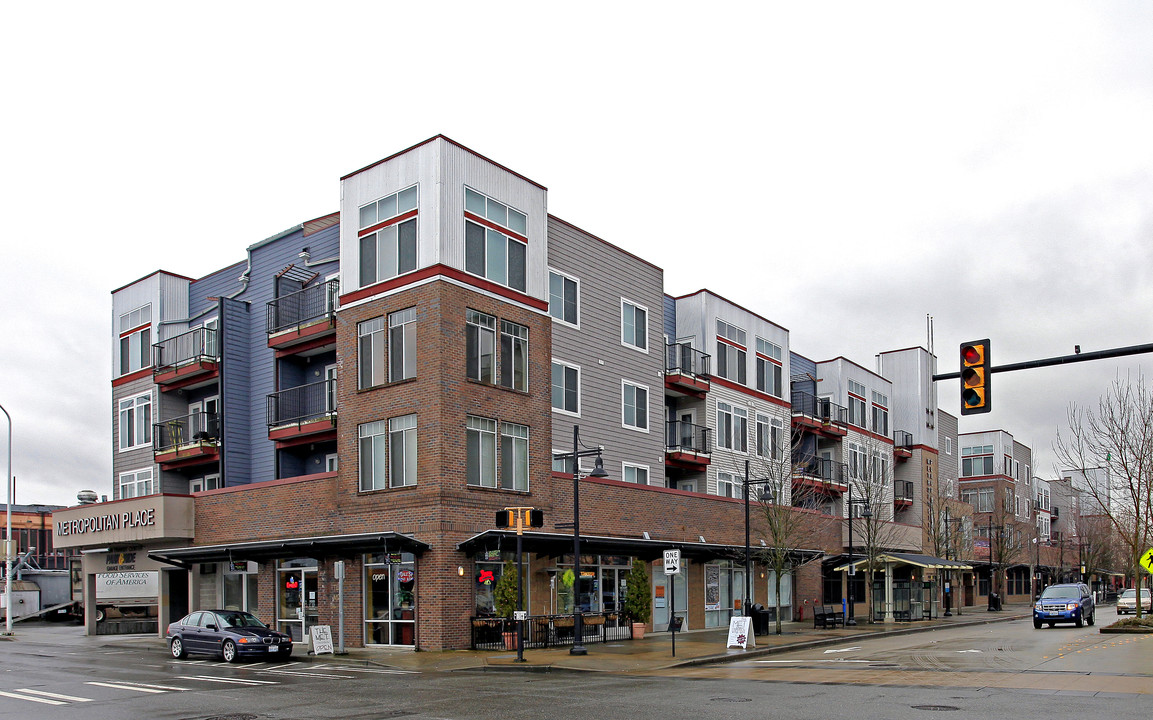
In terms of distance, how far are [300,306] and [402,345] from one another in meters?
7.77

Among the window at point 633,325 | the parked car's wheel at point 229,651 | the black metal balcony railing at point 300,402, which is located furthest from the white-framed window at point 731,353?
the parked car's wheel at point 229,651

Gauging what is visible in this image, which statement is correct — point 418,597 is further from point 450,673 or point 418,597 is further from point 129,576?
point 129,576

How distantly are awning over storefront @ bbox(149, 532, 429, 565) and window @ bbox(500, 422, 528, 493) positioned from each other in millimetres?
3978

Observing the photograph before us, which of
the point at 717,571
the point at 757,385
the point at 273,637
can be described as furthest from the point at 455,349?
the point at 757,385

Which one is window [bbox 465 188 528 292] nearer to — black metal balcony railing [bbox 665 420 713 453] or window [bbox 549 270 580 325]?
window [bbox 549 270 580 325]

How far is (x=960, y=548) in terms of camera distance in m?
70.1

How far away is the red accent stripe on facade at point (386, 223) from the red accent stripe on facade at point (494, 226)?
1.72m

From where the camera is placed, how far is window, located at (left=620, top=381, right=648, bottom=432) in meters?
39.1

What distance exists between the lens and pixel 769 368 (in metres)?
50.6

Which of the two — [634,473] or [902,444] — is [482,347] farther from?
[902,444]

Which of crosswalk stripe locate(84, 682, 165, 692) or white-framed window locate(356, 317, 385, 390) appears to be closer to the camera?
crosswalk stripe locate(84, 682, 165, 692)

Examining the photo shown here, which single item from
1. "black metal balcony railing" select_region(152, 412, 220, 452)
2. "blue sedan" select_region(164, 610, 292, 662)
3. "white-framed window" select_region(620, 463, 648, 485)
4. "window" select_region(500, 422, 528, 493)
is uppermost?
"black metal balcony railing" select_region(152, 412, 220, 452)

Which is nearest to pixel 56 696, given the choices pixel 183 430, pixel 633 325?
pixel 183 430

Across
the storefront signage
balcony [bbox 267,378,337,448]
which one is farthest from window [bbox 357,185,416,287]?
the storefront signage
